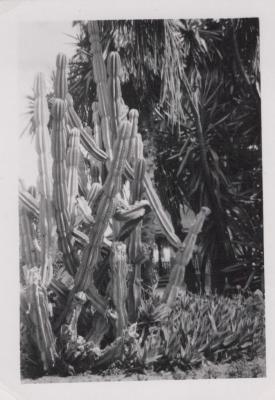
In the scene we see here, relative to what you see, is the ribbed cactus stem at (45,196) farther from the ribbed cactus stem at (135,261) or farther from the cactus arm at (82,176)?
the ribbed cactus stem at (135,261)

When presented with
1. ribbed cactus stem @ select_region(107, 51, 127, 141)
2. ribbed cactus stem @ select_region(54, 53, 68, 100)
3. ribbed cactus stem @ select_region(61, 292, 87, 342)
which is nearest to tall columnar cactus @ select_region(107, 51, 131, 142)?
ribbed cactus stem @ select_region(107, 51, 127, 141)

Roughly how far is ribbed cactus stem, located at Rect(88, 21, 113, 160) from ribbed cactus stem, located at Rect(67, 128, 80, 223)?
0.07 m

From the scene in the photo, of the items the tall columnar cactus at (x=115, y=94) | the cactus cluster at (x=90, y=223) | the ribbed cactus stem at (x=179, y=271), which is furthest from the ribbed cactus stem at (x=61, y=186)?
the ribbed cactus stem at (x=179, y=271)

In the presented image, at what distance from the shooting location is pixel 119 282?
63.9 inches

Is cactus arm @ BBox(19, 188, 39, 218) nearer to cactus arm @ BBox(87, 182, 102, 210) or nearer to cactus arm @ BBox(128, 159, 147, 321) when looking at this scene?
cactus arm @ BBox(87, 182, 102, 210)

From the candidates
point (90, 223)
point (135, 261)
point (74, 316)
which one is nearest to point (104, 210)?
point (90, 223)

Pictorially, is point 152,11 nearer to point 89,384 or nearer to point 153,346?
point 153,346

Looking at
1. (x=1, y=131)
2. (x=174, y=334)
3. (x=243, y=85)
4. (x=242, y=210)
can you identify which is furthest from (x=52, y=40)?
(x=174, y=334)

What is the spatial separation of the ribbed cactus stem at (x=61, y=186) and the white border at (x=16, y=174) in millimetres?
101

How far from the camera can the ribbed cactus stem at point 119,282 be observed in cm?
162

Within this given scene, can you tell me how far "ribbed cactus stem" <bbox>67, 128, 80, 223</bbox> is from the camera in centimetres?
161

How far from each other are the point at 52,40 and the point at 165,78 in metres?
0.30

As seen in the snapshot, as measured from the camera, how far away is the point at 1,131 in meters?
1.62

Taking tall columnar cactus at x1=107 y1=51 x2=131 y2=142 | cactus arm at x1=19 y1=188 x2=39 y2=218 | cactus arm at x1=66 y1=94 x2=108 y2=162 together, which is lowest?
cactus arm at x1=19 y1=188 x2=39 y2=218
